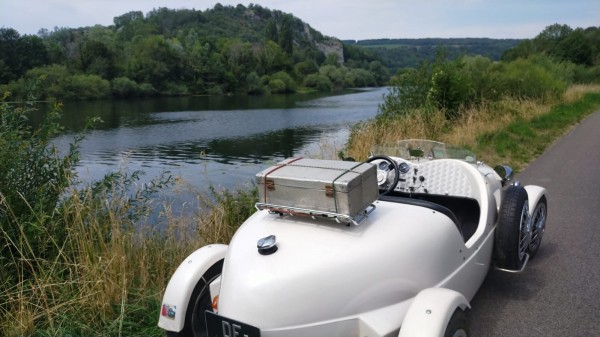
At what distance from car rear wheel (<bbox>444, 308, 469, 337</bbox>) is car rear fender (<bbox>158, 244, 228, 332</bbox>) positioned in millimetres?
1299

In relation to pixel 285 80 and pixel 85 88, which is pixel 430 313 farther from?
pixel 285 80

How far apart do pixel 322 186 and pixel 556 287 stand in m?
2.24

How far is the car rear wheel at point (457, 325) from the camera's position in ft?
7.13

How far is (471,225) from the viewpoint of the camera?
135 inches

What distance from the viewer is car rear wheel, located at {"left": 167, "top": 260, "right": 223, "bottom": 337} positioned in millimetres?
2545

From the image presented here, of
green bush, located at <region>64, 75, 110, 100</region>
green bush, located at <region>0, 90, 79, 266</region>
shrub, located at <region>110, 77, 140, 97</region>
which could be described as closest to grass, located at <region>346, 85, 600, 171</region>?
green bush, located at <region>0, 90, 79, 266</region>

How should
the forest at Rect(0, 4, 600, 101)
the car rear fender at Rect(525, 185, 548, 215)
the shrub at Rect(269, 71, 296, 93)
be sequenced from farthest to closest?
the shrub at Rect(269, 71, 296, 93), the forest at Rect(0, 4, 600, 101), the car rear fender at Rect(525, 185, 548, 215)

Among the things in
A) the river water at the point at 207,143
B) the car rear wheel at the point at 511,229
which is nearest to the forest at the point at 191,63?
the river water at the point at 207,143

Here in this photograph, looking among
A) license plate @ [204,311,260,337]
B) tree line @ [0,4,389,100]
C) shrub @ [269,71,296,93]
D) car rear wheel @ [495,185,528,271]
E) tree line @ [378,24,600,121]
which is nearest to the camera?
license plate @ [204,311,260,337]

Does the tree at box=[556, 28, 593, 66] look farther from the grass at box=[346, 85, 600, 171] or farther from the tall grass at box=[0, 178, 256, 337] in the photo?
the tall grass at box=[0, 178, 256, 337]

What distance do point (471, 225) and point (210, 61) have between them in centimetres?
7122

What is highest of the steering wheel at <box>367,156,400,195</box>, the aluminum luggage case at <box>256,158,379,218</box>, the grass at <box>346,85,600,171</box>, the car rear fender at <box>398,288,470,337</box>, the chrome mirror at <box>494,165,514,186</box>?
the aluminum luggage case at <box>256,158,379,218</box>

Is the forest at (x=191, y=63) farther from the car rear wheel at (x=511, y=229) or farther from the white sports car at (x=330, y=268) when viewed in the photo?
the white sports car at (x=330, y=268)

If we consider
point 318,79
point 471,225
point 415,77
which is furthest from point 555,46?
point 471,225
